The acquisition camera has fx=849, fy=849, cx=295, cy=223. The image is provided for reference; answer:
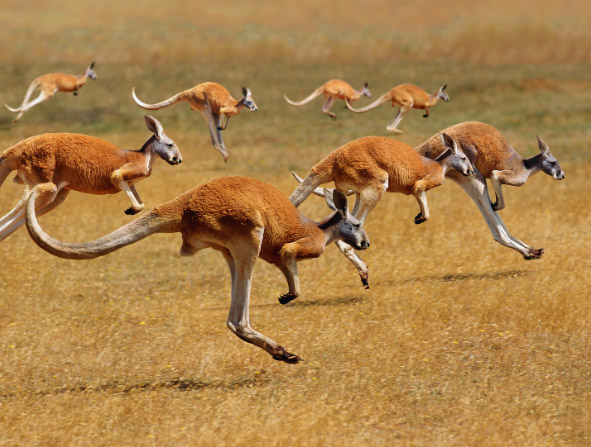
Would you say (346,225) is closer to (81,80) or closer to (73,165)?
(73,165)

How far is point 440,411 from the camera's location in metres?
7.50

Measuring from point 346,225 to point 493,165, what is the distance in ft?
11.2

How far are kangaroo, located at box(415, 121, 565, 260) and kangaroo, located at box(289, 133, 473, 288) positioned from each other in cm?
89

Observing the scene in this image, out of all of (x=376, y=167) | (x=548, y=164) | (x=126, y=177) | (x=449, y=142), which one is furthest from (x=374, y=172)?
(x=548, y=164)

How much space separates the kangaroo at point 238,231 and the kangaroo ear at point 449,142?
233 cm

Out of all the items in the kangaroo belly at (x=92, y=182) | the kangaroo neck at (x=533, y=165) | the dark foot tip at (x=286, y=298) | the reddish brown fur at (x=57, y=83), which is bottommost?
the reddish brown fur at (x=57, y=83)

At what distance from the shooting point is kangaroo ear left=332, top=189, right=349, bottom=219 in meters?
7.82

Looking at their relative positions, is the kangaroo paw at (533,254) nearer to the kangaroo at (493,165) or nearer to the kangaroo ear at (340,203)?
the kangaroo at (493,165)

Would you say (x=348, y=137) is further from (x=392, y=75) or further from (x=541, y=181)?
(x=392, y=75)

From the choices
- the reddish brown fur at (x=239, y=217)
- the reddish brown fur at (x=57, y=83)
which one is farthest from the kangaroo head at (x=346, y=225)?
the reddish brown fur at (x=57, y=83)

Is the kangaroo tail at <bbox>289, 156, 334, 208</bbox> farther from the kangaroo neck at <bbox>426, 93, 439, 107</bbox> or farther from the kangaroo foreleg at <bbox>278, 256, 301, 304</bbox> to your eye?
the kangaroo neck at <bbox>426, 93, 439, 107</bbox>

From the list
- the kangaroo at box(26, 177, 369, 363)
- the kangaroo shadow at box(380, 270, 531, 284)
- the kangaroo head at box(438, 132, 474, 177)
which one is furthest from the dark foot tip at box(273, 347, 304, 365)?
the kangaroo shadow at box(380, 270, 531, 284)

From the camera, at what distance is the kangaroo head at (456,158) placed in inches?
379

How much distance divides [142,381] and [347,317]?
9.26ft
